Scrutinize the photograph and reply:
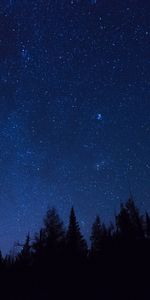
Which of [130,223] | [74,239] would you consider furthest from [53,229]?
[130,223]

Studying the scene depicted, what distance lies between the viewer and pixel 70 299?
106 feet

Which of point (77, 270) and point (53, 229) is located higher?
point (53, 229)

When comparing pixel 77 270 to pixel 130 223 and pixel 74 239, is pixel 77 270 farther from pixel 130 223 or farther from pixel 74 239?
pixel 130 223

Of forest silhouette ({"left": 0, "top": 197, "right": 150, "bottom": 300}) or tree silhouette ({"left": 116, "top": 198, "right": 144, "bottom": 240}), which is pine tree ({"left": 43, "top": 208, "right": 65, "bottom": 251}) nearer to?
forest silhouette ({"left": 0, "top": 197, "right": 150, "bottom": 300})

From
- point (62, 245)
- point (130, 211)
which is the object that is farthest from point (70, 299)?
point (130, 211)

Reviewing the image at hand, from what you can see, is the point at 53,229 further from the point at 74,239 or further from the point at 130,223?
the point at 130,223

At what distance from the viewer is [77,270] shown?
3856 cm

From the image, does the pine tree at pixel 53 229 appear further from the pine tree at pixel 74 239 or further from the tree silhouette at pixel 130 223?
the tree silhouette at pixel 130 223

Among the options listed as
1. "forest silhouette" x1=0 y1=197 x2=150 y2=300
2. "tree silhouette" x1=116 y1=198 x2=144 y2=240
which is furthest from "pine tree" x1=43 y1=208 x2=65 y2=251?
"tree silhouette" x1=116 y1=198 x2=144 y2=240

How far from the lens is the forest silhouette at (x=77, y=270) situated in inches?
1310

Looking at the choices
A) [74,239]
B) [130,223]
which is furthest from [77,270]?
[130,223]

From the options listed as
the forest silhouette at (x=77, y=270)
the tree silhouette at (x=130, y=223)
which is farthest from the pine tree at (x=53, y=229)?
the tree silhouette at (x=130, y=223)

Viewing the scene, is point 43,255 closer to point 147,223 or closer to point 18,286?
point 18,286

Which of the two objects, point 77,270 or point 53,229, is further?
point 53,229
